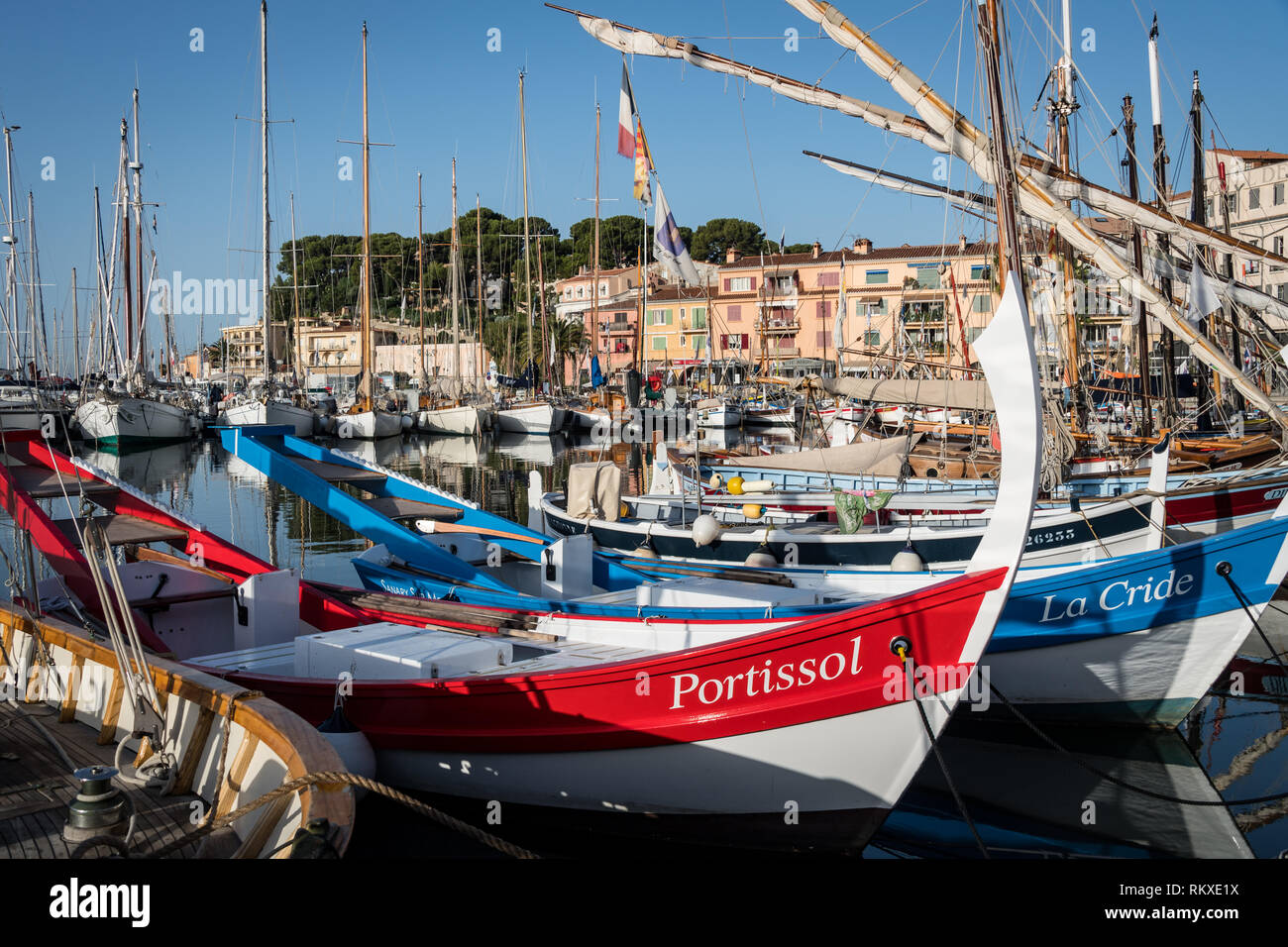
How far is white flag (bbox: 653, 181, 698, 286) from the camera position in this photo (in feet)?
48.6

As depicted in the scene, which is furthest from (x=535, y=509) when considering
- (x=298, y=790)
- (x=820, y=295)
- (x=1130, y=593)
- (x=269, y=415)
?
(x=820, y=295)

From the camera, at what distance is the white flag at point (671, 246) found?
1482 centimetres

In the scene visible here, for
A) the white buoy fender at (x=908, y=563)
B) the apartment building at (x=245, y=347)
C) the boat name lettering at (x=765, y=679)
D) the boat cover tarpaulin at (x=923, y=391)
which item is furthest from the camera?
the apartment building at (x=245, y=347)

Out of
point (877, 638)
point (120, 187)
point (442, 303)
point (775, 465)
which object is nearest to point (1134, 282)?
point (877, 638)

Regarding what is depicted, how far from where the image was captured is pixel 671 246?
49.9 feet

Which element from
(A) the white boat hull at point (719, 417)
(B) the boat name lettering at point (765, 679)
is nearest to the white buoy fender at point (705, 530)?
(B) the boat name lettering at point (765, 679)

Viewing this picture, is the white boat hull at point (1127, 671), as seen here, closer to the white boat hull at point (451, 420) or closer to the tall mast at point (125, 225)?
the tall mast at point (125, 225)

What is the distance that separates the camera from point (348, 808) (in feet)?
15.8

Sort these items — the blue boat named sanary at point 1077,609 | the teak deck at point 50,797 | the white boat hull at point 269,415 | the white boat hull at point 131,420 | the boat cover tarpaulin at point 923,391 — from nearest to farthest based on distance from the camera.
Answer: the teak deck at point 50,797
the blue boat named sanary at point 1077,609
the boat cover tarpaulin at point 923,391
the white boat hull at point 131,420
the white boat hull at point 269,415

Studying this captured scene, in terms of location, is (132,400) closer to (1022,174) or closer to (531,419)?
(531,419)

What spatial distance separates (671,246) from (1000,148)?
8.31 metres

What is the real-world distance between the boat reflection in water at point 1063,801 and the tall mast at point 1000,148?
3.87m
